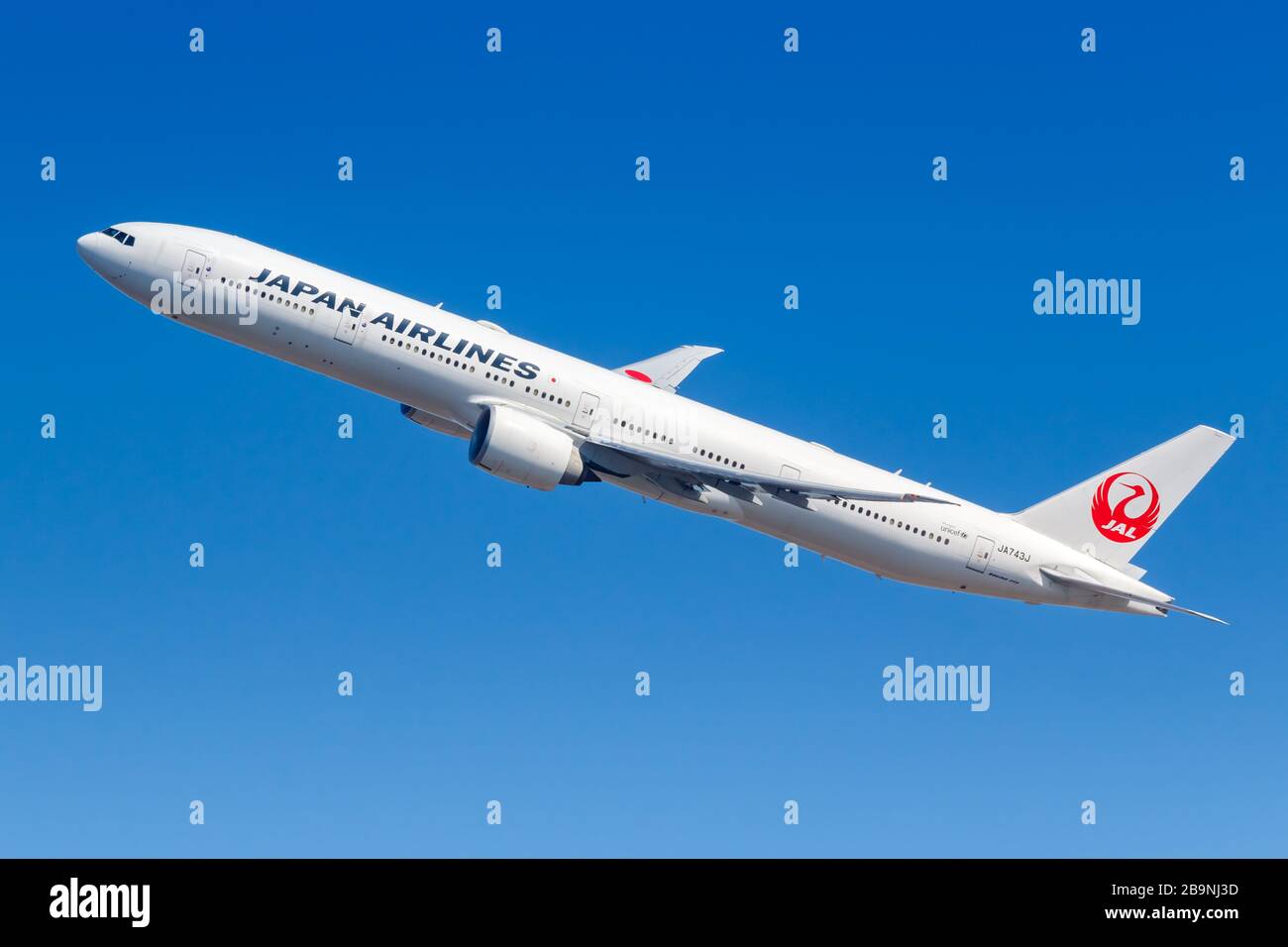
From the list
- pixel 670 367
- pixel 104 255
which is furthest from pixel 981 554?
pixel 104 255

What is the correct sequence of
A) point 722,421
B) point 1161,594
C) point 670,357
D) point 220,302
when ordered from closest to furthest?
1. point 220,302
2. point 722,421
3. point 1161,594
4. point 670,357

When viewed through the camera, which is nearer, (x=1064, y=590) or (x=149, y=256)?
(x=149, y=256)

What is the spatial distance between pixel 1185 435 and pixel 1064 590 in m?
10.7

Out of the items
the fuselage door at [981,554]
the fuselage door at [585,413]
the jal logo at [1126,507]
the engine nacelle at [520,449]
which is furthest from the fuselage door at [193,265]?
the jal logo at [1126,507]

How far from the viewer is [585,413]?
6862cm

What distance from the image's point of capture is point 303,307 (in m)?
66.6

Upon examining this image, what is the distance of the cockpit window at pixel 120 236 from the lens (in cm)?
6762

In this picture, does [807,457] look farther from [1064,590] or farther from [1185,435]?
[1185,435]

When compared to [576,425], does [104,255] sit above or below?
above

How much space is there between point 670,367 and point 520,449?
16.3 meters

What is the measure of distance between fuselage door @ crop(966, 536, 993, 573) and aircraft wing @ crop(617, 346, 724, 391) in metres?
17.2

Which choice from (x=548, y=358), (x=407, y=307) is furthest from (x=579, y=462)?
(x=407, y=307)

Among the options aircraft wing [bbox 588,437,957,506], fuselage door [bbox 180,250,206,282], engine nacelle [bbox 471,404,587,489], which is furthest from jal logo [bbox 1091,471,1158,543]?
fuselage door [bbox 180,250,206,282]

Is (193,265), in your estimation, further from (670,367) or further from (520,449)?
(670,367)
